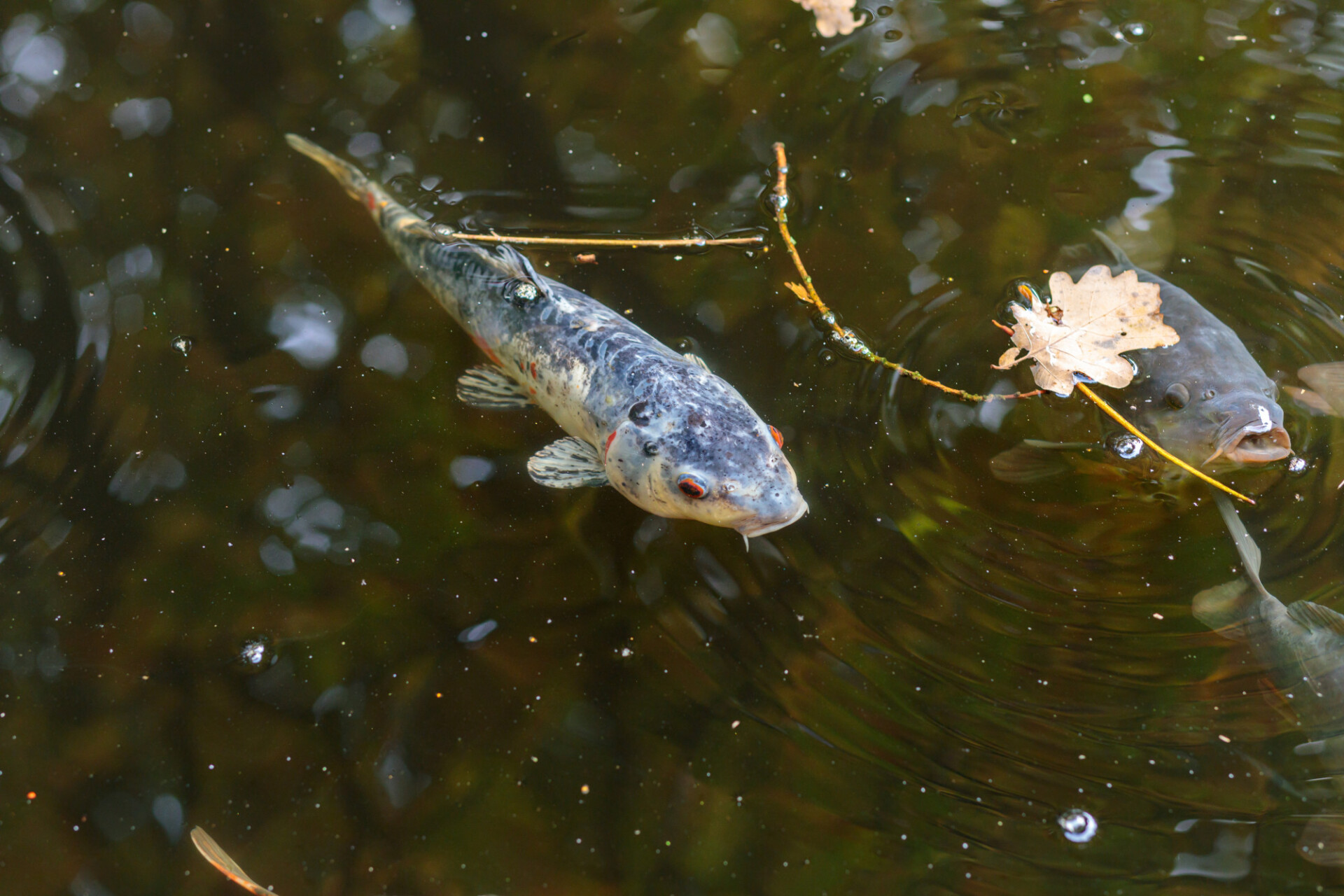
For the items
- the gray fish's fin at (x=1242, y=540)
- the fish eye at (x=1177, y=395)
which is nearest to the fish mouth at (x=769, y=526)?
the fish eye at (x=1177, y=395)

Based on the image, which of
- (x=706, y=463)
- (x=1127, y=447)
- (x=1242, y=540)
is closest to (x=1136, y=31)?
(x=1127, y=447)

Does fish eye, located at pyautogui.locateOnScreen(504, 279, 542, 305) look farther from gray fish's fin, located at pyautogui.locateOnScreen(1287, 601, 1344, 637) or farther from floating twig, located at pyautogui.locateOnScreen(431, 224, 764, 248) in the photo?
gray fish's fin, located at pyautogui.locateOnScreen(1287, 601, 1344, 637)

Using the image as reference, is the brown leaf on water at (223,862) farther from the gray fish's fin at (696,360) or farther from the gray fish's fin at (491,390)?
the gray fish's fin at (696,360)

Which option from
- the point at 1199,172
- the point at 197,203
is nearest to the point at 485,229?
the point at 197,203

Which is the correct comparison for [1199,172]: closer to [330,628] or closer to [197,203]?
[330,628]

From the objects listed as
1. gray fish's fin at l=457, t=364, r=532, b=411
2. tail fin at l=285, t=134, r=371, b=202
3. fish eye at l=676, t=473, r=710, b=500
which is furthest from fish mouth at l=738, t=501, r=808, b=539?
tail fin at l=285, t=134, r=371, b=202

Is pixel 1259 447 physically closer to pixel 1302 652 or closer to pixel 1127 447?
pixel 1127 447
